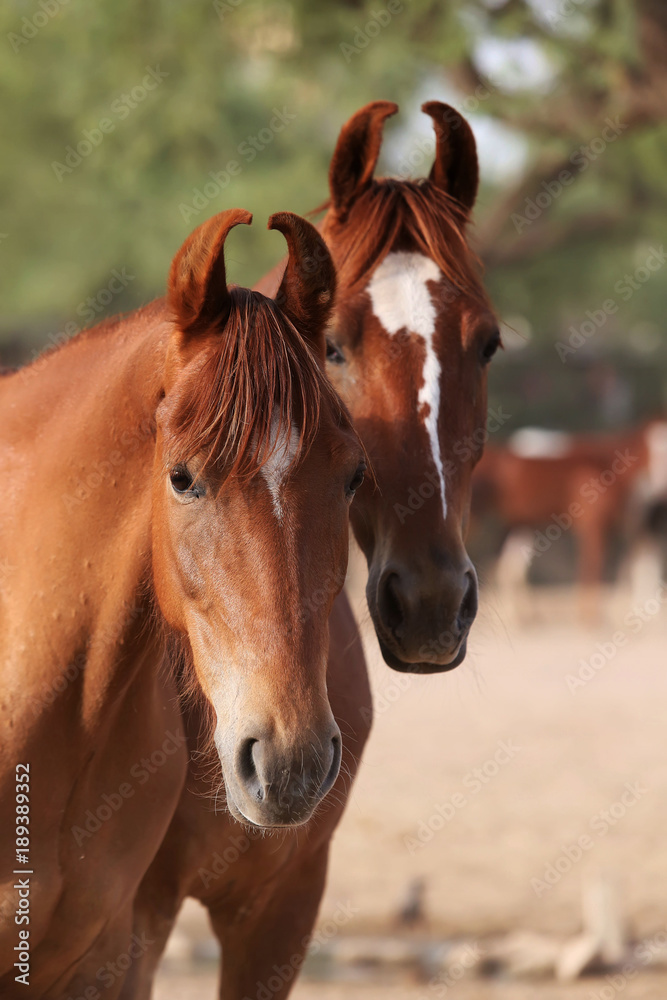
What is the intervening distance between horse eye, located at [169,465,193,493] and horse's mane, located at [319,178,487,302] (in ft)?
3.56

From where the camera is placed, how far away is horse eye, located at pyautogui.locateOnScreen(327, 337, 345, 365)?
271 cm

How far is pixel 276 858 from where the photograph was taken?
2.71m

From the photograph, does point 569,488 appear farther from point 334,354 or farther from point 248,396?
point 248,396

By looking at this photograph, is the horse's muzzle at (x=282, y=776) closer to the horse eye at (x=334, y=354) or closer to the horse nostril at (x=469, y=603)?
the horse nostril at (x=469, y=603)

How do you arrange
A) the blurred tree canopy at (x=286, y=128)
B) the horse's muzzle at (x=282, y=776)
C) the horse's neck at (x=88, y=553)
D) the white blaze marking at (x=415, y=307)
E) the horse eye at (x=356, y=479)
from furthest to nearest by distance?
the blurred tree canopy at (x=286, y=128) → the white blaze marking at (x=415, y=307) → the horse's neck at (x=88, y=553) → the horse eye at (x=356, y=479) → the horse's muzzle at (x=282, y=776)

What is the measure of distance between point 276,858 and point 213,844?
200 millimetres

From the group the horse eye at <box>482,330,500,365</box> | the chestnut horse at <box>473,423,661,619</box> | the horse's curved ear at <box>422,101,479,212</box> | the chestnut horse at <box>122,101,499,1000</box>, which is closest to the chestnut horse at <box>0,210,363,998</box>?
the chestnut horse at <box>122,101,499,1000</box>

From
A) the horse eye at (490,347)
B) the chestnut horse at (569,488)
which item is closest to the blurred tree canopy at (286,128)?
the chestnut horse at (569,488)

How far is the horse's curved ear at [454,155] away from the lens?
116 inches

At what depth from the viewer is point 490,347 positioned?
2.83 metres

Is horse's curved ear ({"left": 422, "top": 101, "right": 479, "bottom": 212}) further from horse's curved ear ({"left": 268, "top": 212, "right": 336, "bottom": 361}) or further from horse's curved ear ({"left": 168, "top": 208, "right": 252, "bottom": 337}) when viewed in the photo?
horse's curved ear ({"left": 168, "top": 208, "right": 252, "bottom": 337})

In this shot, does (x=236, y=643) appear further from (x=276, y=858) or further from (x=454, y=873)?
(x=454, y=873)

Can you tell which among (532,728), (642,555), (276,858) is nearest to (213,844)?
(276,858)

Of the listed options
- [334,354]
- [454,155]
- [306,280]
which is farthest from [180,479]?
[454,155]
